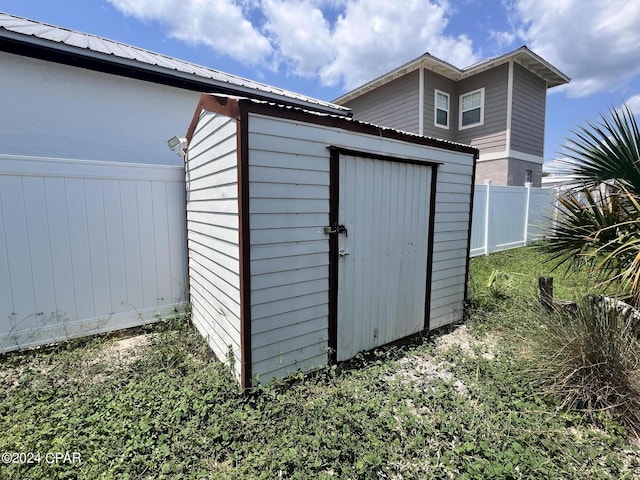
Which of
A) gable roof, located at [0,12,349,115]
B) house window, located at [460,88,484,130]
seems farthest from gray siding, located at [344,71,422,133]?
gable roof, located at [0,12,349,115]

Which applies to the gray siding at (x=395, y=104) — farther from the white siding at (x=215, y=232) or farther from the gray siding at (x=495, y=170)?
the white siding at (x=215, y=232)

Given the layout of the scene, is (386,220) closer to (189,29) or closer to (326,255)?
(326,255)

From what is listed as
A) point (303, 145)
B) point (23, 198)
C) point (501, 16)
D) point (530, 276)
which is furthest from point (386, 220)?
point (501, 16)

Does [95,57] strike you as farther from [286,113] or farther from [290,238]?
[290,238]

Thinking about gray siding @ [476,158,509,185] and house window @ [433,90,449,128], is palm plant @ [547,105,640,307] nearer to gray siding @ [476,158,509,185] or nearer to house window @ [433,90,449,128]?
gray siding @ [476,158,509,185]

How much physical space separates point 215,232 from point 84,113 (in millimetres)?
3417

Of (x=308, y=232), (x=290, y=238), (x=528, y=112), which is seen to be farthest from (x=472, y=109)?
(x=290, y=238)

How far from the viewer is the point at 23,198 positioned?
3.03 metres

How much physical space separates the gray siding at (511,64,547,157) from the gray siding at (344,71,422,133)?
2.93 meters

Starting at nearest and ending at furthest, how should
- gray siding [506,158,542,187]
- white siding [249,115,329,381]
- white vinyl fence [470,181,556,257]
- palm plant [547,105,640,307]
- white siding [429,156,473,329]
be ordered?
white siding [249,115,329,381] < palm plant [547,105,640,307] < white siding [429,156,473,329] < white vinyl fence [470,181,556,257] < gray siding [506,158,542,187]

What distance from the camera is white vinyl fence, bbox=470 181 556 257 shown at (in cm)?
746

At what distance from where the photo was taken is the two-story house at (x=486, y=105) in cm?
930

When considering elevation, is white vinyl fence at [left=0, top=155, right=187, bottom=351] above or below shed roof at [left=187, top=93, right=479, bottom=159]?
below

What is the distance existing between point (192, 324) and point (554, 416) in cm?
379
